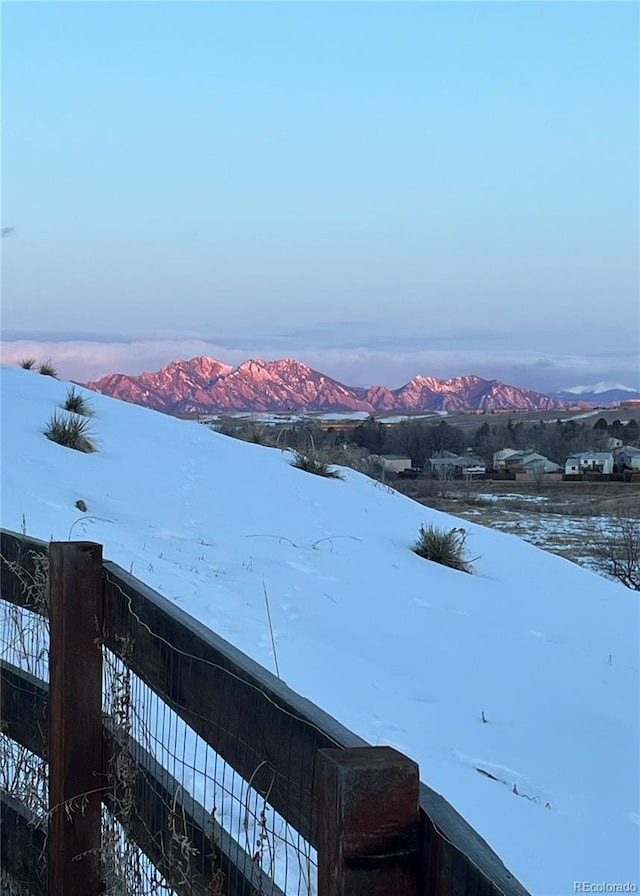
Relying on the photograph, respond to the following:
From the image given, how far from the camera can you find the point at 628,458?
89.8m

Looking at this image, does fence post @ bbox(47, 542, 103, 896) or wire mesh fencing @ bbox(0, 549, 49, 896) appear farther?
wire mesh fencing @ bbox(0, 549, 49, 896)

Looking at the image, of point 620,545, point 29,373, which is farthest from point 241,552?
point 620,545

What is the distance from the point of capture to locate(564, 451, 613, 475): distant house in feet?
288

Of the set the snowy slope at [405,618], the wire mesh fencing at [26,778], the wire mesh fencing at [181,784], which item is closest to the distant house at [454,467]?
the snowy slope at [405,618]

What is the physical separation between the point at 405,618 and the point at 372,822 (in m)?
6.79

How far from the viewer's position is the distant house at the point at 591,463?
288 ft

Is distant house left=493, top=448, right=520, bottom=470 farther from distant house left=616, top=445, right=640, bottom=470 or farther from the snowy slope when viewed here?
the snowy slope

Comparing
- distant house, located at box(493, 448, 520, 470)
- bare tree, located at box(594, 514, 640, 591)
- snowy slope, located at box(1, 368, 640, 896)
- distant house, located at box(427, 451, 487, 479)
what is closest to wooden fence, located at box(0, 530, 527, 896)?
snowy slope, located at box(1, 368, 640, 896)

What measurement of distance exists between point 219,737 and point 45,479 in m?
8.31

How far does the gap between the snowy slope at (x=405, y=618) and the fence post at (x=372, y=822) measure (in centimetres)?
318

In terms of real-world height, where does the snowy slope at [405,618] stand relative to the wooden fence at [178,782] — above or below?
below

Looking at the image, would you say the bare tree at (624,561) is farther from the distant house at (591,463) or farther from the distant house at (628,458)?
the distant house at (591,463)

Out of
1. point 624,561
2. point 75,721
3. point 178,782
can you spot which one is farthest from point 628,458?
point 178,782

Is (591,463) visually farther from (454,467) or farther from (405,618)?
(405,618)
